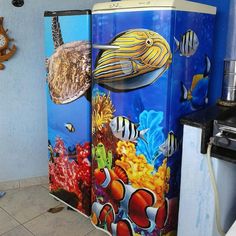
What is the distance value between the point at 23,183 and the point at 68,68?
124cm

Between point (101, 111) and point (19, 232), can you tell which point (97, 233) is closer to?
point (19, 232)

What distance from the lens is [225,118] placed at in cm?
146

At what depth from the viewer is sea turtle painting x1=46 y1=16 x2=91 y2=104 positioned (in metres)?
1.91

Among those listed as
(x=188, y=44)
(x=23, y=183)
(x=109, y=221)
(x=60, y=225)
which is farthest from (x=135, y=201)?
(x=23, y=183)

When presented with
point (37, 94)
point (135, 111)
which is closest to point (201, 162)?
point (135, 111)

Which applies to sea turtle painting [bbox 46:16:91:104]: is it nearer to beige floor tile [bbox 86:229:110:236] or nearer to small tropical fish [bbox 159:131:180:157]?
small tropical fish [bbox 159:131:180:157]

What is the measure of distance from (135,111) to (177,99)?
0.79ft

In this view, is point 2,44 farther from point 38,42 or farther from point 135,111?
point 135,111

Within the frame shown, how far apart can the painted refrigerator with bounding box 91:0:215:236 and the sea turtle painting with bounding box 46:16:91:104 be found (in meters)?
0.12

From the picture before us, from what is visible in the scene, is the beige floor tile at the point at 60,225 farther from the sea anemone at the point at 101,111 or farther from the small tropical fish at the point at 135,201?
the sea anemone at the point at 101,111

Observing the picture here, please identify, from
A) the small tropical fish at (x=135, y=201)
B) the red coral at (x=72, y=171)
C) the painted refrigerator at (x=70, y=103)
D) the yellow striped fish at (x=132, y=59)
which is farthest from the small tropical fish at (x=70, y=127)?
the yellow striped fish at (x=132, y=59)

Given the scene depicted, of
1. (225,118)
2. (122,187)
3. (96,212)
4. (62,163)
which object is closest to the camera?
(225,118)

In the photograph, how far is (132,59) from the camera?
1596mm

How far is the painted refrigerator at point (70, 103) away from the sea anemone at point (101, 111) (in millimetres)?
110
